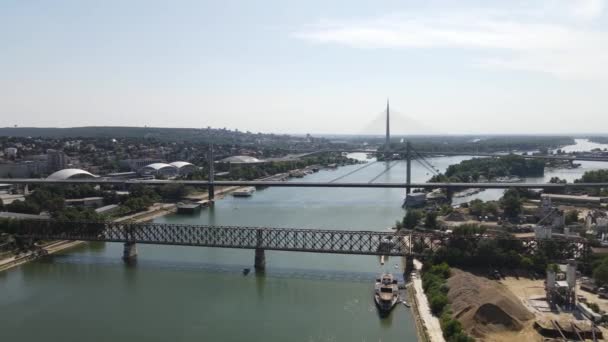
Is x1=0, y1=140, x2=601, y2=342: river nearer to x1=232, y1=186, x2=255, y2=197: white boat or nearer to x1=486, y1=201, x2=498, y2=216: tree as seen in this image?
x1=486, y1=201, x2=498, y2=216: tree

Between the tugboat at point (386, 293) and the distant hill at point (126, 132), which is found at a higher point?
the distant hill at point (126, 132)

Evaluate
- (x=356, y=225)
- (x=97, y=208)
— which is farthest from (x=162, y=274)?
(x=97, y=208)

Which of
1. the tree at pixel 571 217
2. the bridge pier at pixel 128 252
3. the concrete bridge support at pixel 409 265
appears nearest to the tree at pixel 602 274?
the concrete bridge support at pixel 409 265

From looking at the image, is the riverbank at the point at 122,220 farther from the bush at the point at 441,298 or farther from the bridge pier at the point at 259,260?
the bush at the point at 441,298

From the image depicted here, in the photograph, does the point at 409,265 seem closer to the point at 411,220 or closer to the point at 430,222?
the point at 430,222

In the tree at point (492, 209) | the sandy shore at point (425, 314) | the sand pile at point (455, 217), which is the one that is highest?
the tree at point (492, 209)
